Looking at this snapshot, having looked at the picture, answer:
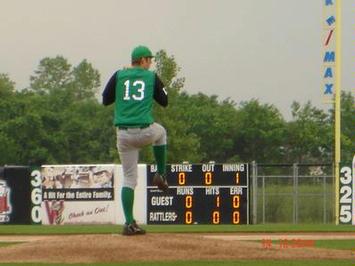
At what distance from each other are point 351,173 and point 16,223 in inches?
417

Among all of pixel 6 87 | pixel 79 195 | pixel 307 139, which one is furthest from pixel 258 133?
pixel 79 195

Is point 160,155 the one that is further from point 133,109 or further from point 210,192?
point 210,192

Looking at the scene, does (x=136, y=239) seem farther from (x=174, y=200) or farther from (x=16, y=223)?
(x=16, y=223)

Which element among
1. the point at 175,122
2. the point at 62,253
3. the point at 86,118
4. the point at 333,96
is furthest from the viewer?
the point at 86,118

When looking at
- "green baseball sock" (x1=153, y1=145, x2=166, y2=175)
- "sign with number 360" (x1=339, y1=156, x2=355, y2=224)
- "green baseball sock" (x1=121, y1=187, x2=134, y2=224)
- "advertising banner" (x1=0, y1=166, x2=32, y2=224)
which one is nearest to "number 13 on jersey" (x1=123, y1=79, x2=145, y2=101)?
"green baseball sock" (x1=153, y1=145, x2=166, y2=175)

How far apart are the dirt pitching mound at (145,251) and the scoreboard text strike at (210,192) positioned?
17316mm

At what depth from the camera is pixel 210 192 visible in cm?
3044

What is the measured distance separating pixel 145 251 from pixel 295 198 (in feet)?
75.2

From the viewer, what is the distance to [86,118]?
89.1 m

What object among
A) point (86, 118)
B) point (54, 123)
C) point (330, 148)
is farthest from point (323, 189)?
point (86, 118)

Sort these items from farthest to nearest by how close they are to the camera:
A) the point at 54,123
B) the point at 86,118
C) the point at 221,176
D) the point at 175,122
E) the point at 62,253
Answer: the point at 86,118, the point at 54,123, the point at 175,122, the point at 221,176, the point at 62,253

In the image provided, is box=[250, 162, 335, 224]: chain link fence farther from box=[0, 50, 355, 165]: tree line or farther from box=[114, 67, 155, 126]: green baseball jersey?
box=[0, 50, 355, 165]: tree line

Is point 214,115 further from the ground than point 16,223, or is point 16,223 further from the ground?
point 214,115

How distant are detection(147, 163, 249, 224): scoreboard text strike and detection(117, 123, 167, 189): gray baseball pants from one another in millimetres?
17189
